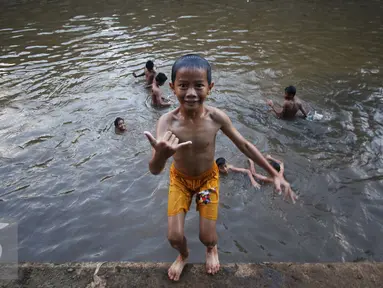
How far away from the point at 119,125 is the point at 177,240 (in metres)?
4.25

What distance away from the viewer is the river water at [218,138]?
4.20 metres

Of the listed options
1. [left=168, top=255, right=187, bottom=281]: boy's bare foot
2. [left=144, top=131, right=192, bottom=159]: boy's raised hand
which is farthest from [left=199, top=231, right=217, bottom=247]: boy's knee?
[left=144, top=131, right=192, bottom=159]: boy's raised hand

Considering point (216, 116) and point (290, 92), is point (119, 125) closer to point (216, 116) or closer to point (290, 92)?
point (290, 92)

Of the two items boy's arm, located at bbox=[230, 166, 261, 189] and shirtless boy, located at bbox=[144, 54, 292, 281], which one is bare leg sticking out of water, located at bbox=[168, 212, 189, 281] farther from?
boy's arm, located at bbox=[230, 166, 261, 189]

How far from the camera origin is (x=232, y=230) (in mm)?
4297

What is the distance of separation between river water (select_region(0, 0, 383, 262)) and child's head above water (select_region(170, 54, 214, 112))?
2200mm

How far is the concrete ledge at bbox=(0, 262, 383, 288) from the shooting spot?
9.19 ft

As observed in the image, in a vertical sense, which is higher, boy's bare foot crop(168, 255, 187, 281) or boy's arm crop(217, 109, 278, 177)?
boy's arm crop(217, 109, 278, 177)

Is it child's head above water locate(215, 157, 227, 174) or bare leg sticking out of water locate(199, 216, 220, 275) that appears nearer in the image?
bare leg sticking out of water locate(199, 216, 220, 275)

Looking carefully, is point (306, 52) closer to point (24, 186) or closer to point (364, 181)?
point (364, 181)

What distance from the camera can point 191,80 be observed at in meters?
2.58

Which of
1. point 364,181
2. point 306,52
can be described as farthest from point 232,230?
point 306,52

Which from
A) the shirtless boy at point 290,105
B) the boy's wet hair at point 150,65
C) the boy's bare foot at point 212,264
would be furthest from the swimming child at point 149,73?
the boy's bare foot at point 212,264

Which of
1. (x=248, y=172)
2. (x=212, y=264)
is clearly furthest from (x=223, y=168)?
(x=212, y=264)
